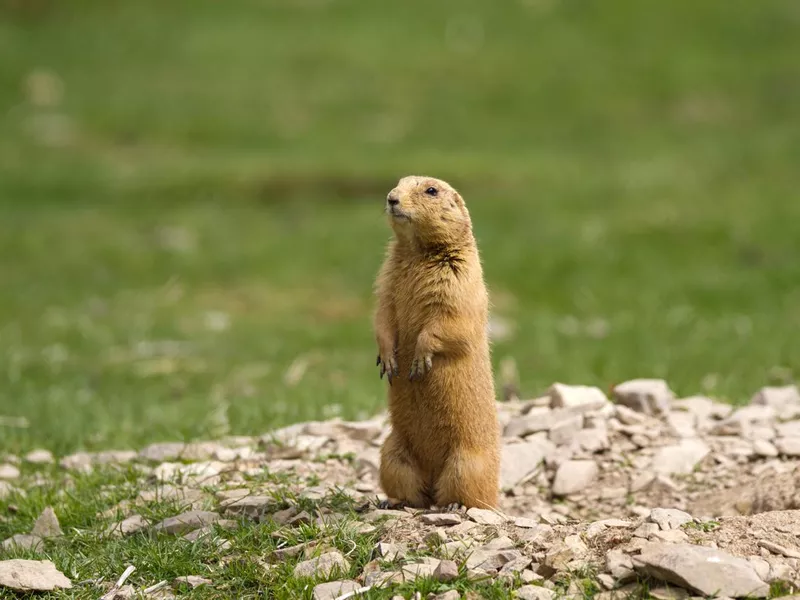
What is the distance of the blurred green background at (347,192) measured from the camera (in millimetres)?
10438

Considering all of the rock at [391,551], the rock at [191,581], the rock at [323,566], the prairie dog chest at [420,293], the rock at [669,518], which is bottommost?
the rock at [191,581]

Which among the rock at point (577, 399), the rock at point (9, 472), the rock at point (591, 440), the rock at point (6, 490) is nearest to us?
the rock at point (6, 490)

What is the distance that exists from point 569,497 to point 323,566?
2.17 meters

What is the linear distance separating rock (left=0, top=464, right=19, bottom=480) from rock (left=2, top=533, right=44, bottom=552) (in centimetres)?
133

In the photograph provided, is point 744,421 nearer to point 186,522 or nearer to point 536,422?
point 536,422

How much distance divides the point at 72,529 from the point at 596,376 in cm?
497

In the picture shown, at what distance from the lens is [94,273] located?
14172 mm

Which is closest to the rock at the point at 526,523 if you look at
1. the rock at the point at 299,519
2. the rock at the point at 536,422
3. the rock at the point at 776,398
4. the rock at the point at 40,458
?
the rock at the point at 299,519

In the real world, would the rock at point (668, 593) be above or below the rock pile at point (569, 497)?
below

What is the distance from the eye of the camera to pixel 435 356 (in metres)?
5.47

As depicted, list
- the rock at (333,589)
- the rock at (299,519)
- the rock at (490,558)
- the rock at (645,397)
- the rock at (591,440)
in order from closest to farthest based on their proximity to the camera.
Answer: the rock at (333,589) < the rock at (490,558) < the rock at (299,519) < the rock at (591,440) < the rock at (645,397)

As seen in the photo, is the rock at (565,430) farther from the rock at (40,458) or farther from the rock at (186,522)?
the rock at (40,458)

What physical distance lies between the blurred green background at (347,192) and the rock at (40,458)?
0.20 meters

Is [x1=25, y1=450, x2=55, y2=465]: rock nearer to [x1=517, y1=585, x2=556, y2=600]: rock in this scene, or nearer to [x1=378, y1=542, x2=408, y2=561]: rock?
[x1=378, y1=542, x2=408, y2=561]: rock
